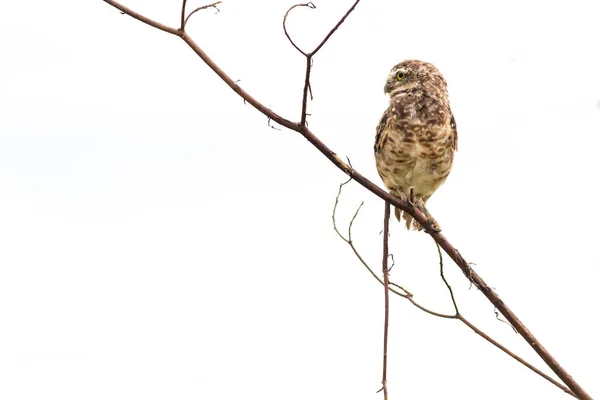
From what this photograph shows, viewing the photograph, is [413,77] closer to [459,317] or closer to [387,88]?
[387,88]

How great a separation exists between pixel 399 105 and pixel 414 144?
0.26 metres

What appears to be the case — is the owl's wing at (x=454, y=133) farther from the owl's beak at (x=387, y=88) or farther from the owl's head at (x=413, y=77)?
the owl's beak at (x=387, y=88)

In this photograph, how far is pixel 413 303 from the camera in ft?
10.7

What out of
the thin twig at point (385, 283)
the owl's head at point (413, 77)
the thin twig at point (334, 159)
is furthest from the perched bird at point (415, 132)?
the thin twig at point (334, 159)

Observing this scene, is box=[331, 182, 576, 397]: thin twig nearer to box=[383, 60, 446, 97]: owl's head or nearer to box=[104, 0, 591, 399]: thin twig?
box=[104, 0, 591, 399]: thin twig

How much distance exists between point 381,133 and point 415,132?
0.79 ft

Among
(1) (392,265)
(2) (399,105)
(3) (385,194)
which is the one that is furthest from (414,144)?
(3) (385,194)

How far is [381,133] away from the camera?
5.17m

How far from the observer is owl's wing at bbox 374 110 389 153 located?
511cm

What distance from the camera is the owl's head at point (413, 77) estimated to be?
5109mm

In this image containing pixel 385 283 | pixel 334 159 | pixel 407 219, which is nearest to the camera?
pixel 334 159

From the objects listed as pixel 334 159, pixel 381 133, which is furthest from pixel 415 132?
Answer: pixel 334 159

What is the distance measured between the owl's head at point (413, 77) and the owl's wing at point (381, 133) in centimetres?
15

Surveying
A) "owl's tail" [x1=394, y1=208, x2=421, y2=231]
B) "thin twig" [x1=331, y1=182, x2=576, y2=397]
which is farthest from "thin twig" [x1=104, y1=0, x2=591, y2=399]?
"owl's tail" [x1=394, y1=208, x2=421, y2=231]
